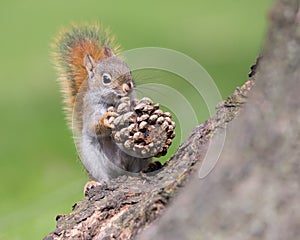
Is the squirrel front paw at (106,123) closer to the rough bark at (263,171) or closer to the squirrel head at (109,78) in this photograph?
the squirrel head at (109,78)

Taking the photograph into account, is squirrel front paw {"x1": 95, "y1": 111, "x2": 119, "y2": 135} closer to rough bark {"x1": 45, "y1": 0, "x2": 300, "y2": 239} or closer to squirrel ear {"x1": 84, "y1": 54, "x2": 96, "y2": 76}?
squirrel ear {"x1": 84, "y1": 54, "x2": 96, "y2": 76}

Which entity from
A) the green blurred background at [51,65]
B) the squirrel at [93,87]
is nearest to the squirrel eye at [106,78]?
the squirrel at [93,87]

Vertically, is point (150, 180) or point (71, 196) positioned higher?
point (71, 196)

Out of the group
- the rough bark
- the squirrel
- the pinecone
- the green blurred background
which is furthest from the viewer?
the green blurred background

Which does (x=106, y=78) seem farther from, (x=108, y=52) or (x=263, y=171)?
(x=263, y=171)

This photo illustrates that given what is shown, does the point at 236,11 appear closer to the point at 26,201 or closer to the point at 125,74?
the point at 26,201

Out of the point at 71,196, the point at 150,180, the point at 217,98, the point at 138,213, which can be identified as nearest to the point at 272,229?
the point at 138,213

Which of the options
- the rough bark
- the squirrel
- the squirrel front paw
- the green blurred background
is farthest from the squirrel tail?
the rough bark
